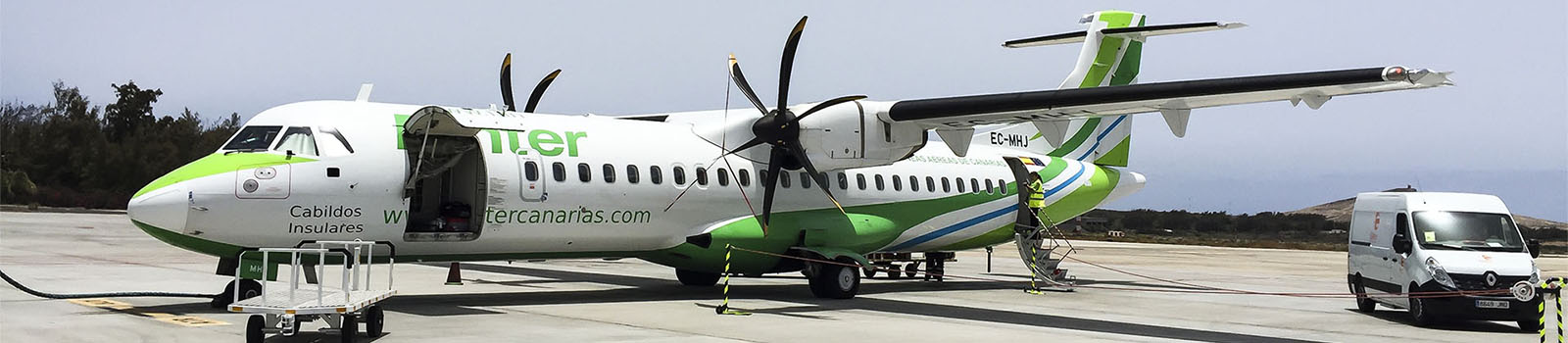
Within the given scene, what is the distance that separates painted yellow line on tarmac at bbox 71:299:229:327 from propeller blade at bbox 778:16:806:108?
7.42m

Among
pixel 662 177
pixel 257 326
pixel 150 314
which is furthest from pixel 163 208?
pixel 662 177

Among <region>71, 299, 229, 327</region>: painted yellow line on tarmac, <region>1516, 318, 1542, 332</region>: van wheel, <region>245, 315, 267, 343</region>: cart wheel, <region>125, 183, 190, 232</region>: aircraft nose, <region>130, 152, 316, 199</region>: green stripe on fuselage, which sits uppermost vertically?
<region>130, 152, 316, 199</region>: green stripe on fuselage

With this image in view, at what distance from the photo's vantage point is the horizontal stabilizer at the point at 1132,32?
62.7 ft

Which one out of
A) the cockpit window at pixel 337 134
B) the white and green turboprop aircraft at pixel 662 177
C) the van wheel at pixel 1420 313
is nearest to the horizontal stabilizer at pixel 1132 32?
the white and green turboprop aircraft at pixel 662 177

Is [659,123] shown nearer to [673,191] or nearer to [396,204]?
[673,191]

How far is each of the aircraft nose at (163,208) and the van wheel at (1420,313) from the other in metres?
12.7

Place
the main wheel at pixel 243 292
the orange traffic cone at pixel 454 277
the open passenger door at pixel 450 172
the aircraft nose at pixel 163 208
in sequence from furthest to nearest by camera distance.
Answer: the orange traffic cone at pixel 454 277 → the open passenger door at pixel 450 172 → the main wheel at pixel 243 292 → the aircraft nose at pixel 163 208

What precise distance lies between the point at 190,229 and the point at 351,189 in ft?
5.29

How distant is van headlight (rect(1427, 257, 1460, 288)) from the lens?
42.4ft

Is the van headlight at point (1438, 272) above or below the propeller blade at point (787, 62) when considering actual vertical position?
below

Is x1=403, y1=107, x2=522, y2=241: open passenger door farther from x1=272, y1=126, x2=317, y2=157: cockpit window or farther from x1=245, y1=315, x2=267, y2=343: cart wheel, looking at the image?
x1=245, y1=315, x2=267, y2=343: cart wheel

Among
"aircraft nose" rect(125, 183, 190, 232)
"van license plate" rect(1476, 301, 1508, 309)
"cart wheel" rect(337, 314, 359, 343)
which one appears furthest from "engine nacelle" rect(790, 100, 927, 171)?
"cart wheel" rect(337, 314, 359, 343)

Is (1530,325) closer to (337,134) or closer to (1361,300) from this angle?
(1361,300)

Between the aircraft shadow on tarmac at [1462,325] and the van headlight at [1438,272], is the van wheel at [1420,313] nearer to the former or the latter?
the aircraft shadow on tarmac at [1462,325]
